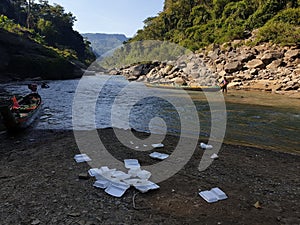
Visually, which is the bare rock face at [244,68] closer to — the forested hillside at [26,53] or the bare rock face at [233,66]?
the bare rock face at [233,66]

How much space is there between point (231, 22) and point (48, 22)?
2878 inches

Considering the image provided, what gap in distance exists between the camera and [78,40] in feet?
410

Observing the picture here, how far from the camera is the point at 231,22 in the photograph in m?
58.2

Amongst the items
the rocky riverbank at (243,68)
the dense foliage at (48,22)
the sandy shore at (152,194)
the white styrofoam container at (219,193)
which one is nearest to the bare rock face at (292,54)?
the rocky riverbank at (243,68)

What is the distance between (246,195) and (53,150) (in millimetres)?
6498

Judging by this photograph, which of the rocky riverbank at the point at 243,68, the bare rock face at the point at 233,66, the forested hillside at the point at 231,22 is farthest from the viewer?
the forested hillside at the point at 231,22

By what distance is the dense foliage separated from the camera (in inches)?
3706

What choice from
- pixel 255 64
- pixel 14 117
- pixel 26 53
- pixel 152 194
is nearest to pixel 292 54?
pixel 255 64

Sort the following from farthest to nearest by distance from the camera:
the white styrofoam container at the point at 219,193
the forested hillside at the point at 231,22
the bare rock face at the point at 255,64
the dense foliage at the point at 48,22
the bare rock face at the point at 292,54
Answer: the dense foliage at the point at 48,22 → the forested hillside at the point at 231,22 → the bare rock face at the point at 255,64 → the bare rock face at the point at 292,54 → the white styrofoam container at the point at 219,193

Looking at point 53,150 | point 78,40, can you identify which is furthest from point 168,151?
point 78,40

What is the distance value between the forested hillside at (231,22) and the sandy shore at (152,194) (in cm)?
3732

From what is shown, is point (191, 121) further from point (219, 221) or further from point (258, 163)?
point (219, 221)

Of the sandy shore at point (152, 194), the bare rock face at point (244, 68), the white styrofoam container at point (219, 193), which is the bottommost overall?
the sandy shore at point (152, 194)

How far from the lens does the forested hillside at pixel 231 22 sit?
41.8 meters
